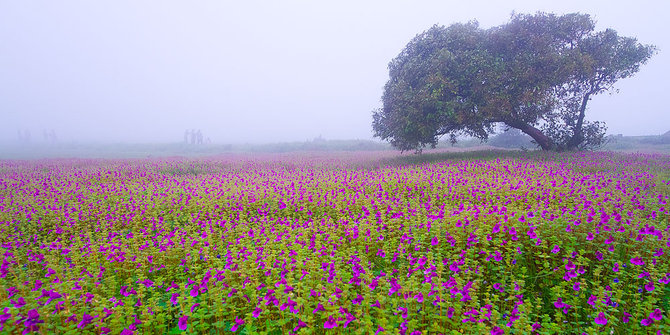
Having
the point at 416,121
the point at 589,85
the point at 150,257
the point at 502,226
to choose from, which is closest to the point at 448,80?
the point at 416,121

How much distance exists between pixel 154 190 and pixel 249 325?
8.93 meters

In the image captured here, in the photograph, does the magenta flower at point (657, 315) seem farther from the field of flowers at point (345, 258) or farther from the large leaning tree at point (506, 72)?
the large leaning tree at point (506, 72)

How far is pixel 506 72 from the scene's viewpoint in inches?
638

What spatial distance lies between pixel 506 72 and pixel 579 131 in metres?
7.41

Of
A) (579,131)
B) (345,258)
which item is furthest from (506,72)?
(345,258)

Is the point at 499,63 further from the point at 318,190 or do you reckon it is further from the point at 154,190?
the point at 154,190

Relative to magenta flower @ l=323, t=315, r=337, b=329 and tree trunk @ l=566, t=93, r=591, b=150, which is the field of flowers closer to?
magenta flower @ l=323, t=315, r=337, b=329

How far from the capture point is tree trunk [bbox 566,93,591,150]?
1883 cm

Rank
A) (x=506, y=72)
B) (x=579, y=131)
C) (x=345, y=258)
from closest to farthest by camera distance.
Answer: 1. (x=345, y=258)
2. (x=506, y=72)
3. (x=579, y=131)

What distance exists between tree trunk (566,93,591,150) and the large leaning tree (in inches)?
2.6

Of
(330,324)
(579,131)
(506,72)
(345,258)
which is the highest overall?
(506,72)

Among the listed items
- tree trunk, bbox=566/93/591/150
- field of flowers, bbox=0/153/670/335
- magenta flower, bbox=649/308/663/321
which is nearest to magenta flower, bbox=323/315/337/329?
field of flowers, bbox=0/153/670/335

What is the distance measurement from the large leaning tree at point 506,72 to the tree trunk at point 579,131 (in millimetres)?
66

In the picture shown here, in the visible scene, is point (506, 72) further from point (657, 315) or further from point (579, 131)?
point (657, 315)
